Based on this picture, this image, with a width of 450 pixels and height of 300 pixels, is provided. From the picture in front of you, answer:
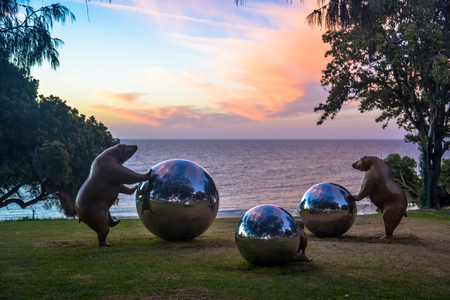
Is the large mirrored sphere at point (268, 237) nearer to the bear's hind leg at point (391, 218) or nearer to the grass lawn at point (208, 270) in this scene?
the grass lawn at point (208, 270)

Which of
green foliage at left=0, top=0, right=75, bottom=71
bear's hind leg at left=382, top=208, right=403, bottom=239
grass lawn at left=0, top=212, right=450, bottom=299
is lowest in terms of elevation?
grass lawn at left=0, top=212, right=450, bottom=299

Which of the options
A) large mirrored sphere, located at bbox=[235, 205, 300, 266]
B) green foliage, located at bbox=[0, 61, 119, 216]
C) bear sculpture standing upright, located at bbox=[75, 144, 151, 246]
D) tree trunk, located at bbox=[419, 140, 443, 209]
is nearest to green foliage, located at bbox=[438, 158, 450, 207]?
tree trunk, located at bbox=[419, 140, 443, 209]

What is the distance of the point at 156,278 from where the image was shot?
285 inches

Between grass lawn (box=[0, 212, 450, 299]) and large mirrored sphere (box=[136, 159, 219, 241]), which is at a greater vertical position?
large mirrored sphere (box=[136, 159, 219, 241])

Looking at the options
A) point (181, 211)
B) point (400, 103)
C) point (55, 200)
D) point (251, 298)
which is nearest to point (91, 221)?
point (181, 211)

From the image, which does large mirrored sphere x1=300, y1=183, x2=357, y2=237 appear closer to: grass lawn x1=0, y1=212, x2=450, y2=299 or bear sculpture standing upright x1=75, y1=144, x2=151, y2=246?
grass lawn x1=0, y1=212, x2=450, y2=299

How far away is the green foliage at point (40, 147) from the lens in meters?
20.7

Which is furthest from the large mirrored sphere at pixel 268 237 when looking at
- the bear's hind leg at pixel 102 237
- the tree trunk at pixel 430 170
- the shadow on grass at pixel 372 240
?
the tree trunk at pixel 430 170

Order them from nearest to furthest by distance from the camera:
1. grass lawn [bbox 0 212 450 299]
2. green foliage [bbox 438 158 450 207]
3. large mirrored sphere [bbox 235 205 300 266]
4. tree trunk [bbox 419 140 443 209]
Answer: grass lawn [bbox 0 212 450 299] → large mirrored sphere [bbox 235 205 300 266] → tree trunk [bbox 419 140 443 209] → green foliage [bbox 438 158 450 207]

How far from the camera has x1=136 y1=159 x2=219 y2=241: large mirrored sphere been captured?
33.8ft

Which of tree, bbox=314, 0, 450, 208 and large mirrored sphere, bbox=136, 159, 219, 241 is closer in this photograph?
large mirrored sphere, bbox=136, 159, 219, 241

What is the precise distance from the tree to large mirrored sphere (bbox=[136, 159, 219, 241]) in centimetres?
1179

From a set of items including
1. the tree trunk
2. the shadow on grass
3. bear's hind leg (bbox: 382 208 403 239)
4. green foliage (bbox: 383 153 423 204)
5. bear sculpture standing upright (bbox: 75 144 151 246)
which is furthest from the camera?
green foliage (bbox: 383 153 423 204)

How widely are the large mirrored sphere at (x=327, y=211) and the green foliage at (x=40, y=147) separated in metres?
15.1
